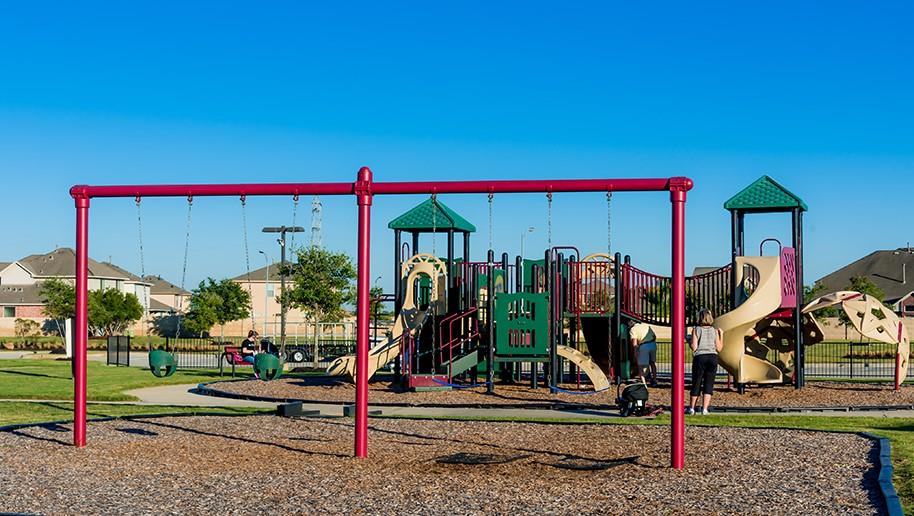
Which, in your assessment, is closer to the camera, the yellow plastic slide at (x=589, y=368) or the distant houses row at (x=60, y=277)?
the yellow plastic slide at (x=589, y=368)

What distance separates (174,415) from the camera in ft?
54.8

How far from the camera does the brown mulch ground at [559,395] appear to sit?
19766 mm

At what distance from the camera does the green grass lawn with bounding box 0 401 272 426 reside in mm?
17391

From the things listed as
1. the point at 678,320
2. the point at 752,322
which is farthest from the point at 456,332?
the point at 678,320

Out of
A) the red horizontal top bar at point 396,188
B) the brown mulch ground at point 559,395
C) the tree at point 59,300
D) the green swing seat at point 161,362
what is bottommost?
the brown mulch ground at point 559,395

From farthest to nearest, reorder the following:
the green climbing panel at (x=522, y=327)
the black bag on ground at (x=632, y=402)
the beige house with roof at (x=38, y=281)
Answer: the beige house with roof at (x=38, y=281)
the green climbing panel at (x=522, y=327)
the black bag on ground at (x=632, y=402)

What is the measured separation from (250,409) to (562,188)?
9103mm

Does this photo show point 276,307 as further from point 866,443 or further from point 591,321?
point 866,443

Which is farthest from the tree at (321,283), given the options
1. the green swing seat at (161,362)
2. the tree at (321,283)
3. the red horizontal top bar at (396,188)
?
the red horizontal top bar at (396,188)

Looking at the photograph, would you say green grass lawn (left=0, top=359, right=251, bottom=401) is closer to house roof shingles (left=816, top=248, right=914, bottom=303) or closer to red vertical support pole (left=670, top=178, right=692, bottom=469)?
red vertical support pole (left=670, top=178, right=692, bottom=469)

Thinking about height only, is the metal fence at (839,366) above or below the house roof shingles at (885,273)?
below

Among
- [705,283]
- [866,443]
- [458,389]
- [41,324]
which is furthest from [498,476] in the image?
[41,324]

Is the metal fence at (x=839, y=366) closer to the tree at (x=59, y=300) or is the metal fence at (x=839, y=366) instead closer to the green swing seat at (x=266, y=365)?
the green swing seat at (x=266, y=365)

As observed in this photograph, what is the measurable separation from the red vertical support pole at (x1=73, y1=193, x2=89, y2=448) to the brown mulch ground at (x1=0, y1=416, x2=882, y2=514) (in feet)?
1.28
